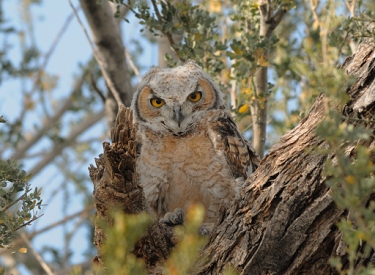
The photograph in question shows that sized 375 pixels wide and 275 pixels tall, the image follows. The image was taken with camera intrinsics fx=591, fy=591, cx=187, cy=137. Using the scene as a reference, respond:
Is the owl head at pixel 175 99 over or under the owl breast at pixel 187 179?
over

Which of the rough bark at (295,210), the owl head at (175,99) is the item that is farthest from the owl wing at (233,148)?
the rough bark at (295,210)

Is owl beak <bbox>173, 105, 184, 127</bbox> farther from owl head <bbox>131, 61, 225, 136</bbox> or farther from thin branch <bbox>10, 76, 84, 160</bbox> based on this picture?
thin branch <bbox>10, 76, 84, 160</bbox>

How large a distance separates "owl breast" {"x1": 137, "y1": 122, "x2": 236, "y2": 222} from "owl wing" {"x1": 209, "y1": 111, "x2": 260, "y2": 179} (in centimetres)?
5

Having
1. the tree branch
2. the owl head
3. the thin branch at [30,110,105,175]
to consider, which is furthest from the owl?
the thin branch at [30,110,105,175]

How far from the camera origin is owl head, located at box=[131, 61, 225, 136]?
15.2ft

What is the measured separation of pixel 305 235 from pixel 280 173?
1.10ft

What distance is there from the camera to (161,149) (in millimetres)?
4477

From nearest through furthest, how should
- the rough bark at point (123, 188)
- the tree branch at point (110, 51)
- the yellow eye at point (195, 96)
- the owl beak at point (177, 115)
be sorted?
the rough bark at point (123, 188) < the owl beak at point (177, 115) < the yellow eye at point (195, 96) < the tree branch at point (110, 51)

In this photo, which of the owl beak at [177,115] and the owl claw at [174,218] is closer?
the owl claw at [174,218]

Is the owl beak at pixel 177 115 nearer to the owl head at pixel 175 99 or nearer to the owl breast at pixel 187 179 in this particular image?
the owl head at pixel 175 99

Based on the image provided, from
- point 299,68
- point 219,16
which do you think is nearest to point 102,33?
point 219,16

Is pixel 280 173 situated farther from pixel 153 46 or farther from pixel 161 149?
pixel 153 46

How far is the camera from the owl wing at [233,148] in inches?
169

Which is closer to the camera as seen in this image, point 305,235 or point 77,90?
point 305,235
